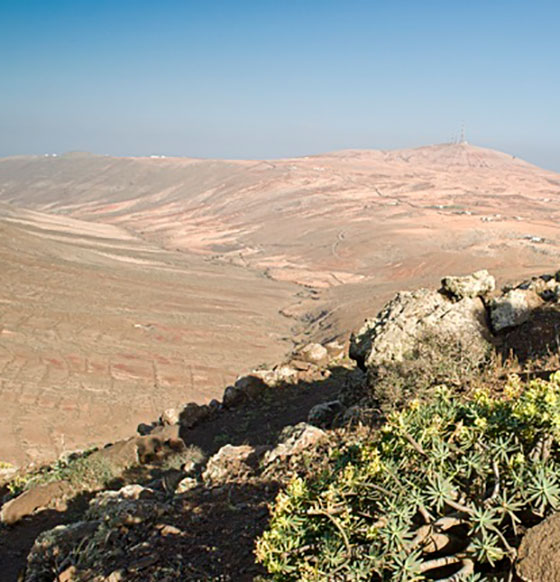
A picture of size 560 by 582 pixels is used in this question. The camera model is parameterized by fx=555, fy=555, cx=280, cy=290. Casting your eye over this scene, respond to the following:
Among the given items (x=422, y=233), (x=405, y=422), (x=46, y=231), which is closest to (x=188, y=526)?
(x=405, y=422)

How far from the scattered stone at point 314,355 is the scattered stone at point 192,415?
8.99 feet

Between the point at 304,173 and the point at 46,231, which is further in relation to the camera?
the point at 304,173

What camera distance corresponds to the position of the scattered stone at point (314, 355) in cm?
1235

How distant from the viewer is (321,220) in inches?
2263

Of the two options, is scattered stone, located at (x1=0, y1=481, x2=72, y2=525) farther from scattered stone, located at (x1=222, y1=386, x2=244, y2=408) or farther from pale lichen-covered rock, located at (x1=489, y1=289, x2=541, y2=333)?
pale lichen-covered rock, located at (x1=489, y1=289, x2=541, y2=333)

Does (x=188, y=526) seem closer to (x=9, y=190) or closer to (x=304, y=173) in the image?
(x=304, y=173)

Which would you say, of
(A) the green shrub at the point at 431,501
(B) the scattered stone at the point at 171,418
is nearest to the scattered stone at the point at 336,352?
(B) the scattered stone at the point at 171,418

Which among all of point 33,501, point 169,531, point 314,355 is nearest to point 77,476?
point 33,501

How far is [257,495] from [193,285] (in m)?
29.0

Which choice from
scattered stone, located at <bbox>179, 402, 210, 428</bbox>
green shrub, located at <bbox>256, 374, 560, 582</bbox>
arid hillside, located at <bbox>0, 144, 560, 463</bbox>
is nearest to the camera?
green shrub, located at <bbox>256, 374, 560, 582</bbox>

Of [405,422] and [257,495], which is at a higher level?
[405,422]

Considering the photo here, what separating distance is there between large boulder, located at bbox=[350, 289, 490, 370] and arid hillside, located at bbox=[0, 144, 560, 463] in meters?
9.09

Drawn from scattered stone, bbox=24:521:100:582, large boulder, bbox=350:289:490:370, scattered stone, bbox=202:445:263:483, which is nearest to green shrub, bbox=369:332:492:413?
large boulder, bbox=350:289:490:370

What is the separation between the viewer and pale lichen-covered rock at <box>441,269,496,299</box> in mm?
8289
